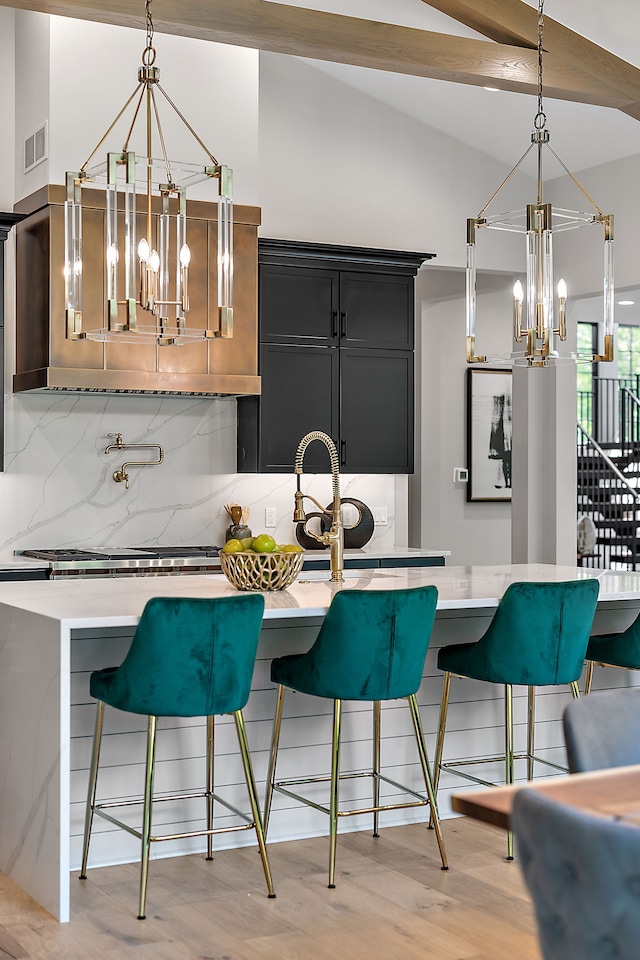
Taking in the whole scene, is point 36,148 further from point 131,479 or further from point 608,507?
point 608,507

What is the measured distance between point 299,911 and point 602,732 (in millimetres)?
1588

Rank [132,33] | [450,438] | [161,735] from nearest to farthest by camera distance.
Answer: [161,735] → [132,33] → [450,438]

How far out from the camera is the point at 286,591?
13.1 ft

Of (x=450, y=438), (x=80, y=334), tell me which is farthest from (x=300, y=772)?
(x=450, y=438)

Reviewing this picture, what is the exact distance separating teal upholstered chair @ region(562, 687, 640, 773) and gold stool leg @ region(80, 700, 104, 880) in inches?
71.6

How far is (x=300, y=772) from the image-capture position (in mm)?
4086

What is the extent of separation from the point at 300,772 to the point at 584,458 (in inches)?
294

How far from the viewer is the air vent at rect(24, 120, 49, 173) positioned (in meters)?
5.66

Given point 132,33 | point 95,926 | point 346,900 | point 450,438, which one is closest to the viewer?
point 95,926

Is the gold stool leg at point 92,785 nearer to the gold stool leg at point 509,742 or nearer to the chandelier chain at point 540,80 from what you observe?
the gold stool leg at point 509,742

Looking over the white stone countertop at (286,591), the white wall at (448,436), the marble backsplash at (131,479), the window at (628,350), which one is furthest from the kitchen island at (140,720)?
the window at (628,350)

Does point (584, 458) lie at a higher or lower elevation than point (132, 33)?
lower

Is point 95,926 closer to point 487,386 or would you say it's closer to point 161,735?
point 161,735

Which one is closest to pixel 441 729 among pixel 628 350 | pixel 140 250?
pixel 140 250
